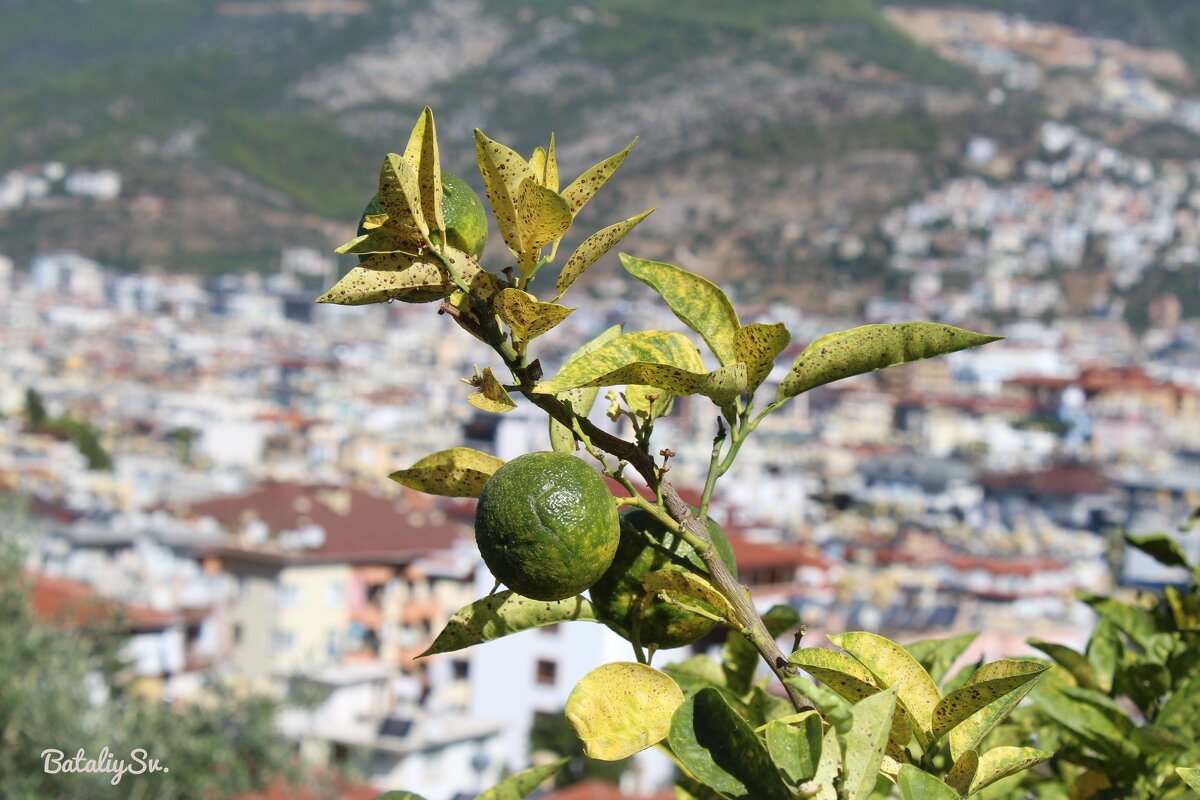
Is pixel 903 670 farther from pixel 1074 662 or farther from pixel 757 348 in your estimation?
pixel 1074 662

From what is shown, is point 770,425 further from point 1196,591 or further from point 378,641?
point 1196,591

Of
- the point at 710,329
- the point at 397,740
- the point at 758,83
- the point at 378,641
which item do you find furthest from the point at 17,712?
the point at 758,83

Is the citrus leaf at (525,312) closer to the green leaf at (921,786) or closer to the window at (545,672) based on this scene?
the green leaf at (921,786)

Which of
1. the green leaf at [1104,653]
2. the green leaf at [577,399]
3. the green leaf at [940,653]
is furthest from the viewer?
the green leaf at [1104,653]

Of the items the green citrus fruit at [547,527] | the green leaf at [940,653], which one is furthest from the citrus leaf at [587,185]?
the green leaf at [940,653]

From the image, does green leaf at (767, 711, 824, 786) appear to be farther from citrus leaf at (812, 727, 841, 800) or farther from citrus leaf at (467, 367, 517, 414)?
citrus leaf at (467, 367, 517, 414)

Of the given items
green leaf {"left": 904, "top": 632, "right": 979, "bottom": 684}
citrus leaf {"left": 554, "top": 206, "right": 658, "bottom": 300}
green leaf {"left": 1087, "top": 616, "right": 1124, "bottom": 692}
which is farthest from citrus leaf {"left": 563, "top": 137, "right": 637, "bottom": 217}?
green leaf {"left": 1087, "top": 616, "right": 1124, "bottom": 692}
